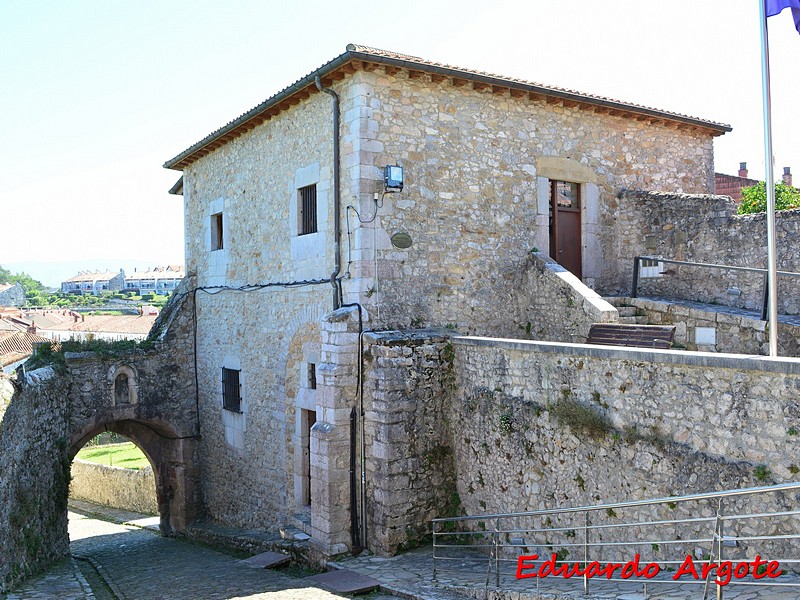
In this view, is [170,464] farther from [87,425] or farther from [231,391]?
[231,391]

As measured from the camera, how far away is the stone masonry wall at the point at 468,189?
10219 millimetres

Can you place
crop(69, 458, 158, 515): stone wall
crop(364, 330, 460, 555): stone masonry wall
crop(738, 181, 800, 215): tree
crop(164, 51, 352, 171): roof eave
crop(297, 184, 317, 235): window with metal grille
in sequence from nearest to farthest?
1. crop(364, 330, 460, 555): stone masonry wall
2. crop(164, 51, 352, 171): roof eave
3. crop(297, 184, 317, 235): window with metal grille
4. crop(738, 181, 800, 215): tree
5. crop(69, 458, 158, 515): stone wall

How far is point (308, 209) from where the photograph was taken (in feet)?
38.7

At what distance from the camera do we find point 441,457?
9.86m

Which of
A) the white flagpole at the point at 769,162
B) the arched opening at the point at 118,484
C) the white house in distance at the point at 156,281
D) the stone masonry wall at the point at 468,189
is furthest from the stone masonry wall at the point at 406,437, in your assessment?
the white house in distance at the point at 156,281

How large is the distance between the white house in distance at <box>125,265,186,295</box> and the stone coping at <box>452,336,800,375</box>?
124710 mm

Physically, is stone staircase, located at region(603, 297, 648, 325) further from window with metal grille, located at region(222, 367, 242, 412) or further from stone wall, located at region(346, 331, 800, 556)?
window with metal grille, located at region(222, 367, 242, 412)

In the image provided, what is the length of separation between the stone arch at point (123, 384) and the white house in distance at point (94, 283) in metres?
130

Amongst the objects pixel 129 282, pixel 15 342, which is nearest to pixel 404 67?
pixel 15 342

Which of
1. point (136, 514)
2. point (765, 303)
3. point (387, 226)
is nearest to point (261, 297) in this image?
point (387, 226)

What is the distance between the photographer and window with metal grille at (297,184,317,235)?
11.6 metres

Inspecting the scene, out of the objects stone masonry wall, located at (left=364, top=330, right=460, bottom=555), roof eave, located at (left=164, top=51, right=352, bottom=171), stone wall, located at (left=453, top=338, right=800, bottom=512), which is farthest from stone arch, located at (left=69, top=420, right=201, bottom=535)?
stone wall, located at (left=453, top=338, right=800, bottom=512)

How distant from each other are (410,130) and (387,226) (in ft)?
5.12

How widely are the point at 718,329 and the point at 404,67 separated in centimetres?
610
